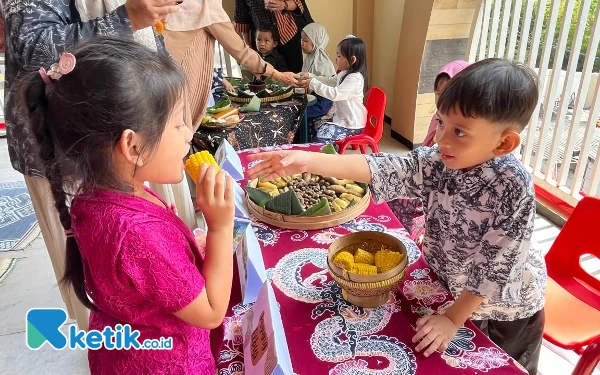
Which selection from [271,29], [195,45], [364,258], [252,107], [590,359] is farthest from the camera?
[271,29]

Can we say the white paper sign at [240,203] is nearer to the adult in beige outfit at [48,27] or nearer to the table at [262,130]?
the adult in beige outfit at [48,27]

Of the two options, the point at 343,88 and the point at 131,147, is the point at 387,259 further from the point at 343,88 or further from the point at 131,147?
the point at 343,88

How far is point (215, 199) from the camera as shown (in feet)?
2.83

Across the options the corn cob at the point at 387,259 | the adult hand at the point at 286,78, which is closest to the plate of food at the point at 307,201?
the corn cob at the point at 387,259

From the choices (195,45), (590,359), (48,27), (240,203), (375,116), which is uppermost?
(48,27)

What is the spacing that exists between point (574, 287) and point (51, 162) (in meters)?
1.70

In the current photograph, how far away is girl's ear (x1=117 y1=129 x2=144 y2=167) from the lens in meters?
0.79

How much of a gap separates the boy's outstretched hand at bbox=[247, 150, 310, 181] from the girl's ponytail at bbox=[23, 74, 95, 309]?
0.51m

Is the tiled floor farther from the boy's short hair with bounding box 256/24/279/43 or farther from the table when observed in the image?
the boy's short hair with bounding box 256/24/279/43

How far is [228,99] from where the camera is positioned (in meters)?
3.15

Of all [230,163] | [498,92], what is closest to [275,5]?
[230,163]

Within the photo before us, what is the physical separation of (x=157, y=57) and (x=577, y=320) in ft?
5.06

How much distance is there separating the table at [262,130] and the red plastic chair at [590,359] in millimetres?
2066

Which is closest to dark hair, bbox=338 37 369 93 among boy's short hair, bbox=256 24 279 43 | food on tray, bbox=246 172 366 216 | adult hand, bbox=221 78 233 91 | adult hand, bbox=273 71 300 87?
adult hand, bbox=273 71 300 87
